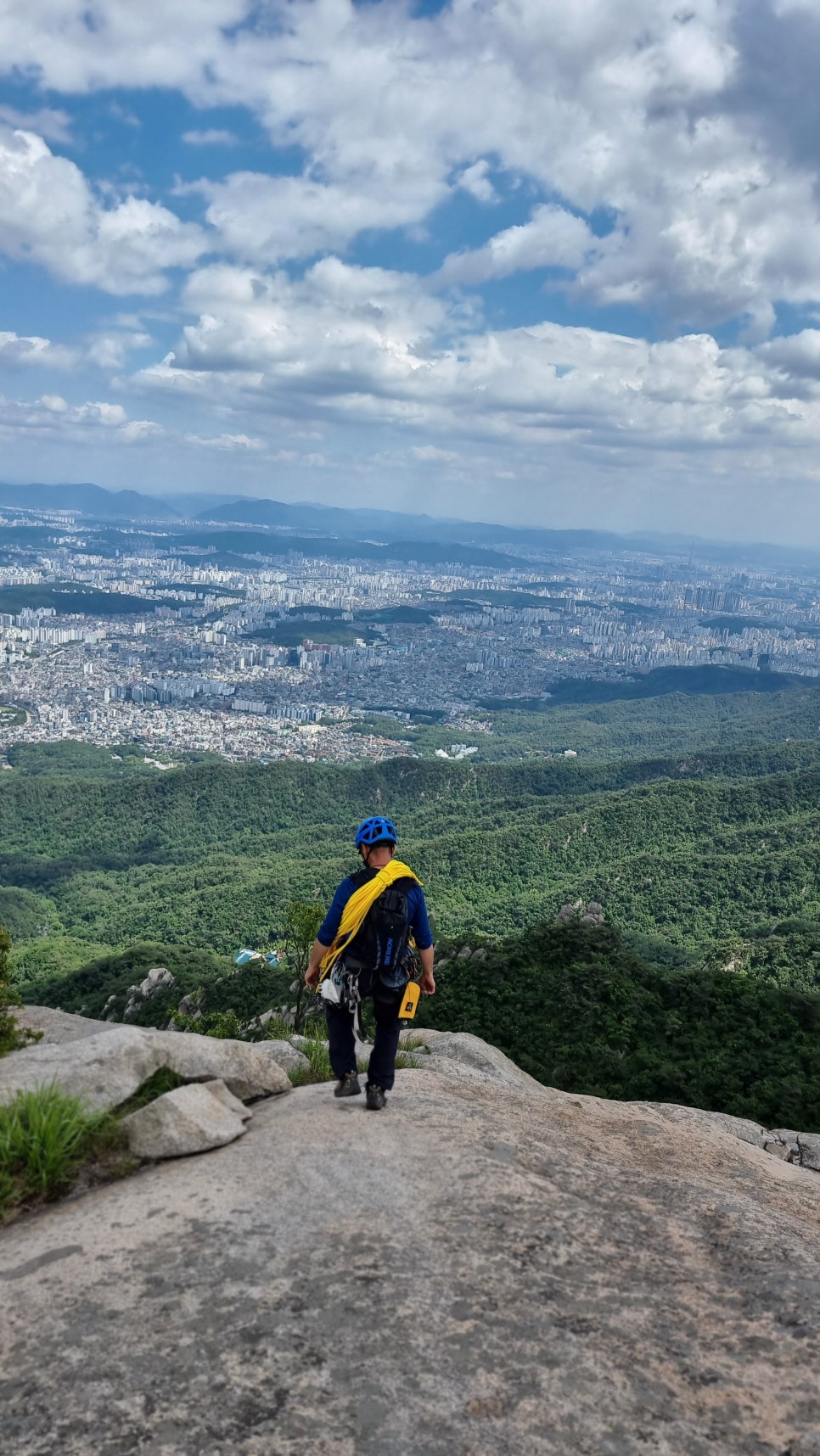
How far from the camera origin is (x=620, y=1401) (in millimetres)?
3684

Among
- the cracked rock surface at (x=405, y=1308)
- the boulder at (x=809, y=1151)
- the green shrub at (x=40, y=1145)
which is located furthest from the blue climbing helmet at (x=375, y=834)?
the boulder at (x=809, y=1151)

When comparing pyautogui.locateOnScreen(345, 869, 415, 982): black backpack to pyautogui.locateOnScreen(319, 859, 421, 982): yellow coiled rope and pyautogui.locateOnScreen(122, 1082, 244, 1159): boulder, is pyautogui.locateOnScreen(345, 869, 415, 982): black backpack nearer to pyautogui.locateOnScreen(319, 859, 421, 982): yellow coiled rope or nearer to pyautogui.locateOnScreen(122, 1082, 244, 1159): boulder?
pyautogui.locateOnScreen(319, 859, 421, 982): yellow coiled rope

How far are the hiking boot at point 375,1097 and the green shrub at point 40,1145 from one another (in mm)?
2132

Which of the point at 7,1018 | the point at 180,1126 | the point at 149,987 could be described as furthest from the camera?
the point at 149,987

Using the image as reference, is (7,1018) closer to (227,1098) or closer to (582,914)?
(227,1098)

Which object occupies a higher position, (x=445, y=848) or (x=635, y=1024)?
(x=635, y=1024)

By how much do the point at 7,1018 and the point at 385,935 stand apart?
4384 mm

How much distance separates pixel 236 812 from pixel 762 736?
92.5 m

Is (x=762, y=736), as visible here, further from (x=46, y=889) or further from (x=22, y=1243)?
(x=22, y=1243)

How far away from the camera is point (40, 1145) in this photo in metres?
5.32

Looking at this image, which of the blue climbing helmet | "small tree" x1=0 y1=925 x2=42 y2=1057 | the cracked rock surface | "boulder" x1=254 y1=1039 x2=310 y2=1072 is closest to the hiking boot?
the cracked rock surface

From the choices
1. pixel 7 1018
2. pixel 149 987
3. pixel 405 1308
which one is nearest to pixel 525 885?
pixel 149 987

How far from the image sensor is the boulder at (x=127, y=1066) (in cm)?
614

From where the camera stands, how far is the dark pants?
6.72 metres
